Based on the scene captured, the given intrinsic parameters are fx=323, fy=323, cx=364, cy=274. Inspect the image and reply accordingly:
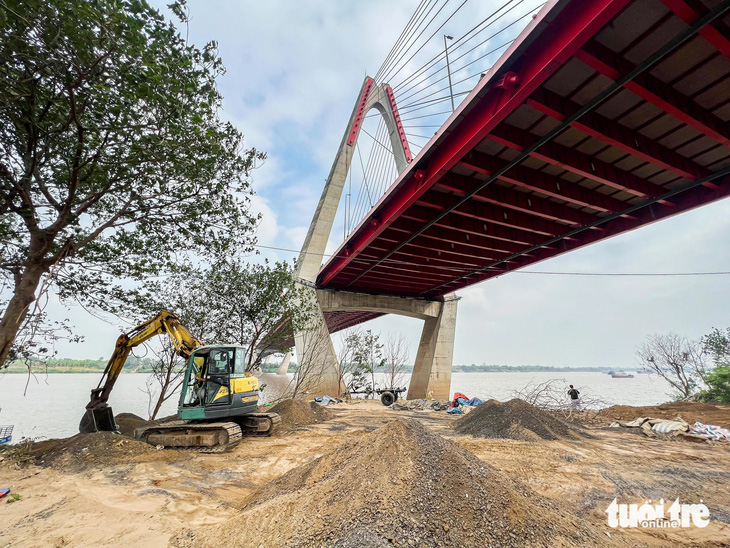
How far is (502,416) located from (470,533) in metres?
7.15

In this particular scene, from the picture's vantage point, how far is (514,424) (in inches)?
334

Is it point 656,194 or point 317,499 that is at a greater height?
point 656,194

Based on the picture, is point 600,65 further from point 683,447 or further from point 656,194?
point 683,447

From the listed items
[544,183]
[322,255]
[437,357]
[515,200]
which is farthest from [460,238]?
[437,357]

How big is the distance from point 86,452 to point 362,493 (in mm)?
6201

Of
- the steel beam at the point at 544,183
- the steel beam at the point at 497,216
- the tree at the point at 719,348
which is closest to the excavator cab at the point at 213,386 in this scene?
the steel beam at the point at 497,216

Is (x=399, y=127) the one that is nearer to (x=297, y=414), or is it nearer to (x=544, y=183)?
(x=544, y=183)

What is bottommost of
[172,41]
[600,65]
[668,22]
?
[172,41]

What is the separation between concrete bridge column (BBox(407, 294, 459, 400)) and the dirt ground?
1510 cm

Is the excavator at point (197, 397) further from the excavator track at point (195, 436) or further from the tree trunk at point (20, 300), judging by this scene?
the tree trunk at point (20, 300)

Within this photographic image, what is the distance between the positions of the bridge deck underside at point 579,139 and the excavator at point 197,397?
6.61 m

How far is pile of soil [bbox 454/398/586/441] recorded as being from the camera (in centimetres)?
809

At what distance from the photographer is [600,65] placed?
4.95 m

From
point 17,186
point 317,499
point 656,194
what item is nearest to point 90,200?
point 17,186
